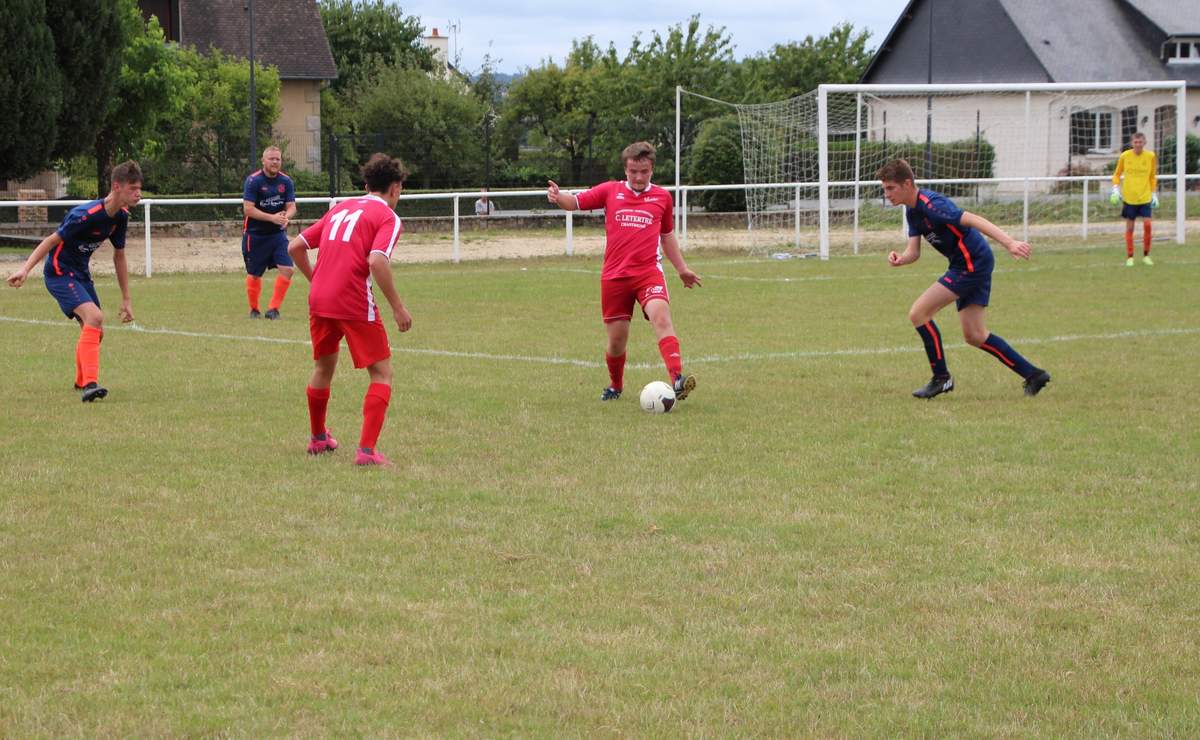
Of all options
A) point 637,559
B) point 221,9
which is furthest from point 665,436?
point 221,9

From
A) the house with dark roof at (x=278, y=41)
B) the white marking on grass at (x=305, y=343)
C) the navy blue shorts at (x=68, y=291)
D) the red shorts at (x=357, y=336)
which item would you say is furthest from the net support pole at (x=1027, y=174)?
the house with dark roof at (x=278, y=41)

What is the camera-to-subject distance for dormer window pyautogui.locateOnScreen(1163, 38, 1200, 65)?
56.4m

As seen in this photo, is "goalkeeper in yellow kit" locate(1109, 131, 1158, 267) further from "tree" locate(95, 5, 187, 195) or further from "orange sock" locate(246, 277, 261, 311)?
"tree" locate(95, 5, 187, 195)

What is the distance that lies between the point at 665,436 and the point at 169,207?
26.9 meters

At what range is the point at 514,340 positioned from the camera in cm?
1341

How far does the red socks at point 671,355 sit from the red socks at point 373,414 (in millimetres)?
2384

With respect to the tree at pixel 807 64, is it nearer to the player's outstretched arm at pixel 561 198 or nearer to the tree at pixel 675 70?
the tree at pixel 675 70

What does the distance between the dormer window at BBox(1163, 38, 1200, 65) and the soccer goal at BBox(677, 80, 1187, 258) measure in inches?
994

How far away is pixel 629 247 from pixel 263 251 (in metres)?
7.23

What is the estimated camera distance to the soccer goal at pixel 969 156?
86.3 feet

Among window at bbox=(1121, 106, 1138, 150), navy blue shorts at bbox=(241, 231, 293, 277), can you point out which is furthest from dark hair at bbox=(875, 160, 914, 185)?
window at bbox=(1121, 106, 1138, 150)

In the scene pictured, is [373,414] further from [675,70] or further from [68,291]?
[675,70]

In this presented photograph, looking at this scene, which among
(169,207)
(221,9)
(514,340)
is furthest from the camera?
(221,9)

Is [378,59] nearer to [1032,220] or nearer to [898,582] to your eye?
[1032,220]
